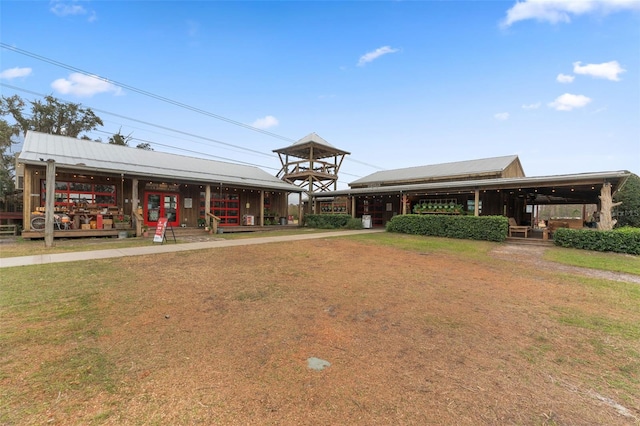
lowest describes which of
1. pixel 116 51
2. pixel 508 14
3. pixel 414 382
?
pixel 414 382

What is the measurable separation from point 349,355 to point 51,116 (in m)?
40.0

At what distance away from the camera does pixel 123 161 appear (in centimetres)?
1499

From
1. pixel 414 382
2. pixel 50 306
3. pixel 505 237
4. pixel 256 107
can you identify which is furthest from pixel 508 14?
pixel 256 107

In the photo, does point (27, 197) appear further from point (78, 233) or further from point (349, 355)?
point (349, 355)

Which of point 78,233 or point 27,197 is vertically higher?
point 27,197

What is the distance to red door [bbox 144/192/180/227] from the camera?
48.5 ft

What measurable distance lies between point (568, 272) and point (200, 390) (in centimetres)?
878

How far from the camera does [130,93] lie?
21953 mm

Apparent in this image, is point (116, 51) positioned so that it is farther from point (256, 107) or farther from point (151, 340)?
point (151, 340)

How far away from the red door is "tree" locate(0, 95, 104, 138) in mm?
22549

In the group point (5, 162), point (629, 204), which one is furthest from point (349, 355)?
point (5, 162)

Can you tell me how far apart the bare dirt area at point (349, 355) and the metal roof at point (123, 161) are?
29.5 feet

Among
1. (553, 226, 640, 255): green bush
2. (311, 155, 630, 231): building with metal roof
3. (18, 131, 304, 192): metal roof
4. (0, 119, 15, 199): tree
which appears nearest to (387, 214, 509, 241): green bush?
(311, 155, 630, 231): building with metal roof

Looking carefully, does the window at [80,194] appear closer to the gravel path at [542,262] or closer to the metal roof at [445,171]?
the gravel path at [542,262]
